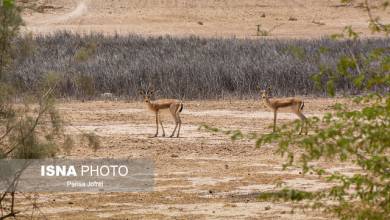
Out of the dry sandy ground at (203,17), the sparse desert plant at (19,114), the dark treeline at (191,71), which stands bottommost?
the dry sandy ground at (203,17)

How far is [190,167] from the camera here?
18.0 meters

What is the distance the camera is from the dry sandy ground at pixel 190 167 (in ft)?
46.5

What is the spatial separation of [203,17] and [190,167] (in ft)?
142

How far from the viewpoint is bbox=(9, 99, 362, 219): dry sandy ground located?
1418cm

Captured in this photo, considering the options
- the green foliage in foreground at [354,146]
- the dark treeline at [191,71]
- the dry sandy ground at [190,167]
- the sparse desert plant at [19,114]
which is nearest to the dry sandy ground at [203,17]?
the dark treeline at [191,71]

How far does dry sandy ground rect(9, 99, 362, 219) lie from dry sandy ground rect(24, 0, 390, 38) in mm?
25763

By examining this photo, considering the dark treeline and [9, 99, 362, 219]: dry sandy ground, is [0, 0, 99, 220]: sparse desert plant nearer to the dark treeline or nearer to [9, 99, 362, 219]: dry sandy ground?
[9, 99, 362, 219]: dry sandy ground

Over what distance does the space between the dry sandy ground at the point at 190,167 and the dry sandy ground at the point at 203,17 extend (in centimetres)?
2576

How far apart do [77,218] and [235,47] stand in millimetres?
20945

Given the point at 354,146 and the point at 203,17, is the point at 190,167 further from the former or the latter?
the point at 203,17

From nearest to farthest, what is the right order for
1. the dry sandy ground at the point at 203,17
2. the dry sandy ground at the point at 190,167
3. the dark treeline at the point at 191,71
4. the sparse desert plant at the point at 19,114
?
the sparse desert plant at the point at 19,114
the dry sandy ground at the point at 190,167
the dark treeline at the point at 191,71
the dry sandy ground at the point at 203,17

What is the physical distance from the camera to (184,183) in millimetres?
16328

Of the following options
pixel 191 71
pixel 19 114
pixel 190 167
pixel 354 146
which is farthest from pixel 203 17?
pixel 354 146

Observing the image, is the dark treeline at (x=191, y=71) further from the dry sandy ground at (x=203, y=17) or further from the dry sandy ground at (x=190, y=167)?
the dry sandy ground at (x=203, y=17)
